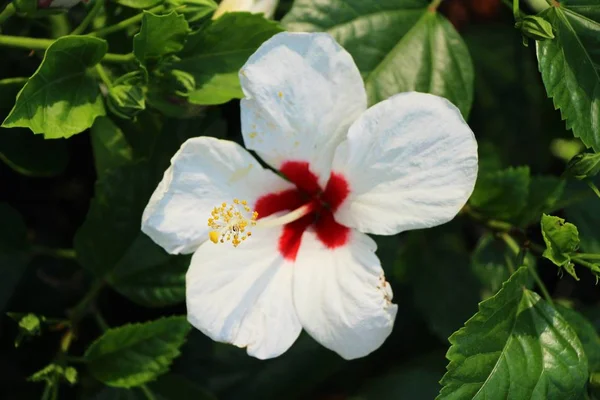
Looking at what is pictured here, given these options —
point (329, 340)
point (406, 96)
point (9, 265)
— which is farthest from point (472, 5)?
point (9, 265)

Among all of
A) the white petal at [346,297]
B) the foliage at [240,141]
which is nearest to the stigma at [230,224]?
the white petal at [346,297]

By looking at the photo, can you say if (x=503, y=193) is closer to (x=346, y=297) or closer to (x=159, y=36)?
(x=346, y=297)

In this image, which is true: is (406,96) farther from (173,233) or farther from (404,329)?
(404,329)

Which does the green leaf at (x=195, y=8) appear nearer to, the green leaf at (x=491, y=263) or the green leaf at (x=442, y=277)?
the green leaf at (x=491, y=263)

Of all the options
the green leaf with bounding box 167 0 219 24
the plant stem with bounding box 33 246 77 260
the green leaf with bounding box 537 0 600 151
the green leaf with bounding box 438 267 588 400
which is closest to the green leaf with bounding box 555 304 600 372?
the green leaf with bounding box 438 267 588 400

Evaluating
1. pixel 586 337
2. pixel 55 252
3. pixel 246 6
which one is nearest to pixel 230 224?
pixel 246 6

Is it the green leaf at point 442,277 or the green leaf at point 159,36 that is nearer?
the green leaf at point 159,36
